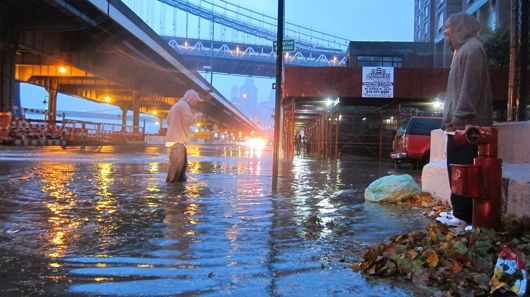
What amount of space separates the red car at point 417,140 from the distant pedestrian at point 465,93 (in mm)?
11649

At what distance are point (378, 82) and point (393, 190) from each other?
16.2m

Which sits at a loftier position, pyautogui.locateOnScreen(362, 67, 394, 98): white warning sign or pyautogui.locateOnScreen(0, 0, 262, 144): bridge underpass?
pyautogui.locateOnScreen(0, 0, 262, 144): bridge underpass

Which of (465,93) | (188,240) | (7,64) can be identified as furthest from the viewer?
(7,64)

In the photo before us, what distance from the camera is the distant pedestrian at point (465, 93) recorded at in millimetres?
4801

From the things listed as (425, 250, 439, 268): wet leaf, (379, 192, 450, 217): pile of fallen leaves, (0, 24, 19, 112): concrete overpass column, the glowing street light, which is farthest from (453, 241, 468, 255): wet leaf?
(0, 24, 19, 112): concrete overpass column

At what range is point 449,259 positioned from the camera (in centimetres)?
374

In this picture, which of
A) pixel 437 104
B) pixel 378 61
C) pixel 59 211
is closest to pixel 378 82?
pixel 437 104

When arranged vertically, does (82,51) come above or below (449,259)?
above

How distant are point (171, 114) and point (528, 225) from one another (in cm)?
687

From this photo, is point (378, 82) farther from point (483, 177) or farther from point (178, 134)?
point (483, 177)

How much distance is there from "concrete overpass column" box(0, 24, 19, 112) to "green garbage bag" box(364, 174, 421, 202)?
2698 cm

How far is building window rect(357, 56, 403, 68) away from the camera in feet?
174

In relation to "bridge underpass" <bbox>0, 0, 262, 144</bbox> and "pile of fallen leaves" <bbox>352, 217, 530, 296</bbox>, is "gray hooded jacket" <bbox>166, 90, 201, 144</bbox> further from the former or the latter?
"bridge underpass" <bbox>0, 0, 262, 144</bbox>

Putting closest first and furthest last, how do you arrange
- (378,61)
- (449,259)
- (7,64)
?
1. (449,259)
2. (7,64)
3. (378,61)
